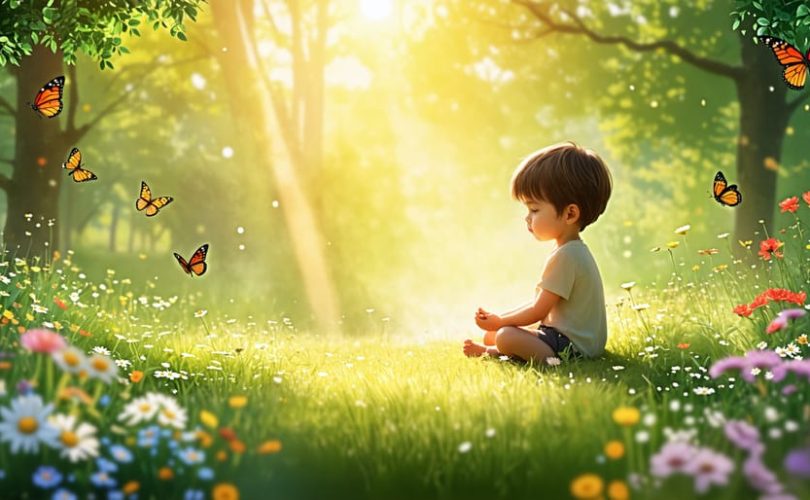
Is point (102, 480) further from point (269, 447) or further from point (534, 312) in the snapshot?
point (534, 312)

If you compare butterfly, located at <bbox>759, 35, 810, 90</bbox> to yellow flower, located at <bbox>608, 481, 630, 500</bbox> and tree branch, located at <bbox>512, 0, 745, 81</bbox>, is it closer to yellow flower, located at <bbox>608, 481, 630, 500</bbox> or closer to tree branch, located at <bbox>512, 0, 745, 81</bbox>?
yellow flower, located at <bbox>608, 481, 630, 500</bbox>

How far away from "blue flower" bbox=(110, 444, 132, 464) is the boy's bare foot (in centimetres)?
360

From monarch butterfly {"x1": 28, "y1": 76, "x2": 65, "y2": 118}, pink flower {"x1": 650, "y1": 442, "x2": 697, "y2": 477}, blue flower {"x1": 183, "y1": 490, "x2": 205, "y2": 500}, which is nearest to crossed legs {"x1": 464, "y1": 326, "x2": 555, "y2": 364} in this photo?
pink flower {"x1": 650, "y1": 442, "x2": 697, "y2": 477}

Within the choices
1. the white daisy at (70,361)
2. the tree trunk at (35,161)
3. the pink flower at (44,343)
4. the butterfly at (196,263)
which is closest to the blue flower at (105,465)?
the white daisy at (70,361)

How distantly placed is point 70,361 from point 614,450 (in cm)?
226

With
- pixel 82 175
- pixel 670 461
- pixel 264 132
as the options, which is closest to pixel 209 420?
pixel 670 461

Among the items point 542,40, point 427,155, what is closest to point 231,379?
point 542,40

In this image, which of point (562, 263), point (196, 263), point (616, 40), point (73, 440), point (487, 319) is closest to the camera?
point (73, 440)

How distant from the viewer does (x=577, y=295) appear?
6.09m

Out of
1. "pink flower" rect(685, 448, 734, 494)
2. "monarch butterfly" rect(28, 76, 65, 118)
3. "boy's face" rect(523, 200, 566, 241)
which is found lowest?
"pink flower" rect(685, 448, 734, 494)

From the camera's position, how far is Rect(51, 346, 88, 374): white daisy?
331 centimetres

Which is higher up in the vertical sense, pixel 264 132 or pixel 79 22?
pixel 264 132

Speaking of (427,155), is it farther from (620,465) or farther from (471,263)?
(620,465)

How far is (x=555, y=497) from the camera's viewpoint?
10.9 ft
